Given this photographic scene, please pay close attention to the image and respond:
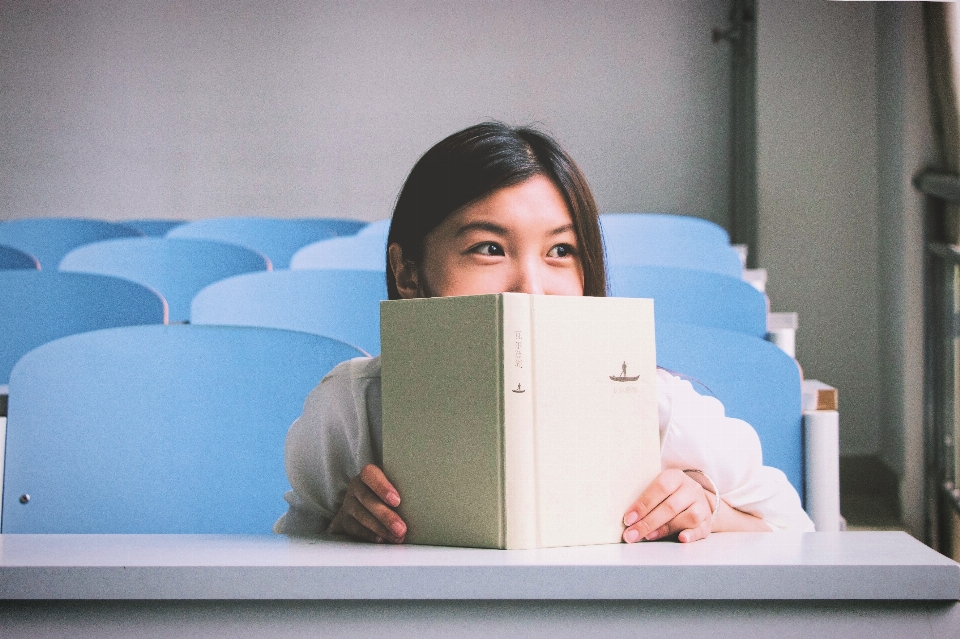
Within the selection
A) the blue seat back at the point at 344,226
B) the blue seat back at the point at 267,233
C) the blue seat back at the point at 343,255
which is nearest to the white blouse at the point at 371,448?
the blue seat back at the point at 343,255

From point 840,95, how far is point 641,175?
1.43m

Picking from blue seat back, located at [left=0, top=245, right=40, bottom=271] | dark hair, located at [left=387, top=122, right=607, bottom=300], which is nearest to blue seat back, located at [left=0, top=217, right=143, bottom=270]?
blue seat back, located at [left=0, top=245, right=40, bottom=271]

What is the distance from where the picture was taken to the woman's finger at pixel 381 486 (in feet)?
2.73

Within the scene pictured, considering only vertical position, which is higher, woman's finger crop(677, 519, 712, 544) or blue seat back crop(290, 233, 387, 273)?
blue seat back crop(290, 233, 387, 273)

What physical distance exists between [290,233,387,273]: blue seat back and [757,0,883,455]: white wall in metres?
2.24

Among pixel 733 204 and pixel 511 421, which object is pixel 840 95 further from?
pixel 511 421

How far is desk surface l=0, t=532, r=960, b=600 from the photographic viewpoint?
61cm

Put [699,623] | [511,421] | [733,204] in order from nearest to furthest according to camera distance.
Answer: [699,623] → [511,421] → [733,204]

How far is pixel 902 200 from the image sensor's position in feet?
11.9

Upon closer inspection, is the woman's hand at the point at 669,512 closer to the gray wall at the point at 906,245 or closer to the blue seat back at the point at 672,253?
the blue seat back at the point at 672,253

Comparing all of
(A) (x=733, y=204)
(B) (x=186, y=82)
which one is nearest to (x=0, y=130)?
(B) (x=186, y=82)

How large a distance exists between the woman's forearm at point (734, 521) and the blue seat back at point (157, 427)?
0.57m

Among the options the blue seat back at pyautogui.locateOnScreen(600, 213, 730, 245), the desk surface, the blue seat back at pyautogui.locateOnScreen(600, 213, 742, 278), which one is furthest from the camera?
the blue seat back at pyautogui.locateOnScreen(600, 213, 730, 245)

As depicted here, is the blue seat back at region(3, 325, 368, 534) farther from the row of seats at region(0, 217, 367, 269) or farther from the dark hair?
the row of seats at region(0, 217, 367, 269)
